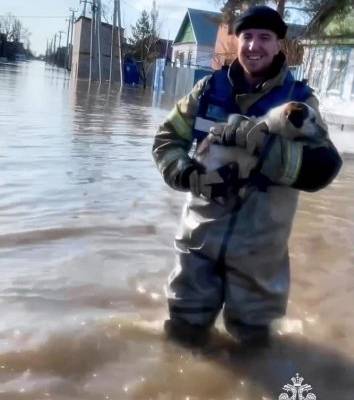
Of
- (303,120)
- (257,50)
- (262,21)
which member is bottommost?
(303,120)

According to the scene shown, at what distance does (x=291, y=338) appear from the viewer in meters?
2.78

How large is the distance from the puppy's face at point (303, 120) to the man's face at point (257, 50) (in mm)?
280

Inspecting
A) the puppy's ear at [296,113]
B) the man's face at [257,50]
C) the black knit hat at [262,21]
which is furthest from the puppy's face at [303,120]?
the black knit hat at [262,21]

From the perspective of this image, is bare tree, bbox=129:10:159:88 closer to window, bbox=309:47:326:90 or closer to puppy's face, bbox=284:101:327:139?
window, bbox=309:47:326:90

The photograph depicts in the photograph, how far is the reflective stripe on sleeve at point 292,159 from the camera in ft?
7.11

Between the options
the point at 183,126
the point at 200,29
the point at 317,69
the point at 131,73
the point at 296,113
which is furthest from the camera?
the point at 131,73

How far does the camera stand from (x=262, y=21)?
7.66 ft

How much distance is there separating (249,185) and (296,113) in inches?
14.4

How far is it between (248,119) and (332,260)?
206 centimetres

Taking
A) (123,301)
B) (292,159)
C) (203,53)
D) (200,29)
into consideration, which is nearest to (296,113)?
(292,159)

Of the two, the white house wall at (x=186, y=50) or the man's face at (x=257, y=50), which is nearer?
the man's face at (x=257, y=50)

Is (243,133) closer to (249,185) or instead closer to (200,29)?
(249,185)

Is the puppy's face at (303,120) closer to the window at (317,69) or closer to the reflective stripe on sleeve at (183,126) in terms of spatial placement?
the reflective stripe on sleeve at (183,126)

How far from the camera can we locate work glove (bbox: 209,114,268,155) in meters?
2.19
